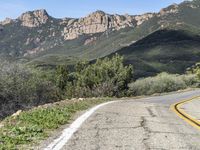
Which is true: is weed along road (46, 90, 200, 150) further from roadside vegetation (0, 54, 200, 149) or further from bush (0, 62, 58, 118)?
bush (0, 62, 58, 118)

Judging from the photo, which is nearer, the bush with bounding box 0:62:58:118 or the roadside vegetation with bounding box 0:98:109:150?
the roadside vegetation with bounding box 0:98:109:150

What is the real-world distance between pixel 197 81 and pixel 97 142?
212 ft

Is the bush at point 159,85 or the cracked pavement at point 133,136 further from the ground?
the cracked pavement at point 133,136

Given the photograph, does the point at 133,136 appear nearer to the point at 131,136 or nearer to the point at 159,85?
the point at 131,136

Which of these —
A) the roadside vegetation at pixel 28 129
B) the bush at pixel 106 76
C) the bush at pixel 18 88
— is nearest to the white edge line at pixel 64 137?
the roadside vegetation at pixel 28 129

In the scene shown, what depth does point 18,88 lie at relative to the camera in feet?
99.8

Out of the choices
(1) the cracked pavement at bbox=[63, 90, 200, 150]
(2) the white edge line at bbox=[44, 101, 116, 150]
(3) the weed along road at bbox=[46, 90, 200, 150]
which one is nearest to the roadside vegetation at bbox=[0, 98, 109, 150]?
(2) the white edge line at bbox=[44, 101, 116, 150]

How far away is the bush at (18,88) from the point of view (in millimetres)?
27605

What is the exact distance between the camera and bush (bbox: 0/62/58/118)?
90.6ft

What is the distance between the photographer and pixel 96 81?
175ft

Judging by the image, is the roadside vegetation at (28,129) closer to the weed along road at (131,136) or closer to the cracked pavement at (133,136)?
the weed along road at (131,136)

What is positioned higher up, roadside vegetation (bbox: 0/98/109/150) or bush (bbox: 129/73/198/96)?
roadside vegetation (bbox: 0/98/109/150)

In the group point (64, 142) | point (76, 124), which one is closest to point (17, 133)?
point (64, 142)

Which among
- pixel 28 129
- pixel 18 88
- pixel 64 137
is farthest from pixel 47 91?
pixel 64 137
